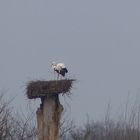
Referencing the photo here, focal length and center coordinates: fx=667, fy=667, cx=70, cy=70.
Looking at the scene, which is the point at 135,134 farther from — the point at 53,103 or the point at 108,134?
the point at 53,103

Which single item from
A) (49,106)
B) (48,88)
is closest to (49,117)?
(49,106)

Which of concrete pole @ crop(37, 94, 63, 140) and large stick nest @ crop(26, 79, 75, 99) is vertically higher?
large stick nest @ crop(26, 79, 75, 99)

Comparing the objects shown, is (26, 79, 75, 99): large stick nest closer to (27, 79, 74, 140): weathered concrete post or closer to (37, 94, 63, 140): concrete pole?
(27, 79, 74, 140): weathered concrete post

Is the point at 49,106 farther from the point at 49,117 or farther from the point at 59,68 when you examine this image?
the point at 59,68

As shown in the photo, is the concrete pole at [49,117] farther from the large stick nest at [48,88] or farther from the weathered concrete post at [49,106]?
the large stick nest at [48,88]

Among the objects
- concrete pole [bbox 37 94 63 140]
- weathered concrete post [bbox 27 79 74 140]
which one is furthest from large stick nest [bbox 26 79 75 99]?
concrete pole [bbox 37 94 63 140]

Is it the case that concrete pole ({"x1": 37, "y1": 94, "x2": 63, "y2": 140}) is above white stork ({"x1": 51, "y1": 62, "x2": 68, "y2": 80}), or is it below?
below

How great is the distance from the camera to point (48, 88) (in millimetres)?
14500

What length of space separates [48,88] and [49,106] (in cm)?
44

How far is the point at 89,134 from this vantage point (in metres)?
30.1

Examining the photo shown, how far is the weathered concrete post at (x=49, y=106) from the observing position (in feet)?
47.6

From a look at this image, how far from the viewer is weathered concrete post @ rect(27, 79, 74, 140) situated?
14.5 meters

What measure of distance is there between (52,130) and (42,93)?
848 millimetres

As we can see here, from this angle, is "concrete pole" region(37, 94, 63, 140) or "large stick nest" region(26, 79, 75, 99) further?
"concrete pole" region(37, 94, 63, 140)
